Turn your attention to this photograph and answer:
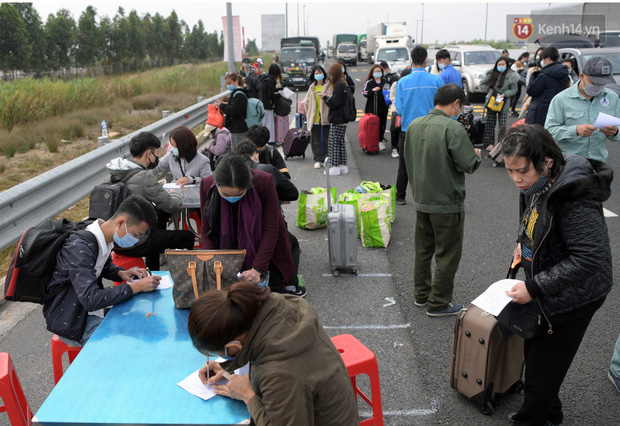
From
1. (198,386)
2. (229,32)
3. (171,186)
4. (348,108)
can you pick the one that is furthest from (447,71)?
(229,32)

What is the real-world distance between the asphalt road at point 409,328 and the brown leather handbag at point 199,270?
136 cm

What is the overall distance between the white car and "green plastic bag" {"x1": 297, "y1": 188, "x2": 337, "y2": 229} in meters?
14.6

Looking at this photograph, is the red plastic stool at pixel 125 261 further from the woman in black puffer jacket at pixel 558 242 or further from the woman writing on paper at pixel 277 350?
the woman in black puffer jacket at pixel 558 242

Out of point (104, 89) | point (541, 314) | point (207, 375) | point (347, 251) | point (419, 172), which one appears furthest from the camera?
point (104, 89)

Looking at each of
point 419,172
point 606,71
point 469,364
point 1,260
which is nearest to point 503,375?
point 469,364

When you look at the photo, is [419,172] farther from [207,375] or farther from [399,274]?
[207,375]

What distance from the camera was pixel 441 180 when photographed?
4.54 meters

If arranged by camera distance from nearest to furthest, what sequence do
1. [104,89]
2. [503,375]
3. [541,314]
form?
[541,314]
[503,375]
[104,89]

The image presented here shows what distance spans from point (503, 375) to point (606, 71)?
127 inches

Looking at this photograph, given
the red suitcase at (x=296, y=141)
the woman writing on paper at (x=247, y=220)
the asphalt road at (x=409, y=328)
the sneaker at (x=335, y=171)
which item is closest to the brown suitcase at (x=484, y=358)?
the asphalt road at (x=409, y=328)

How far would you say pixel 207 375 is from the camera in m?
2.61

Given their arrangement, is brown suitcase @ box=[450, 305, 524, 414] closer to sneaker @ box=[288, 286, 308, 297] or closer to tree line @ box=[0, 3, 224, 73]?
sneaker @ box=[288, 286, 308, 297]

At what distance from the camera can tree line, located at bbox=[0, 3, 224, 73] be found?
95.9 ft

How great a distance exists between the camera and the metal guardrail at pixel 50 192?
5.28m
